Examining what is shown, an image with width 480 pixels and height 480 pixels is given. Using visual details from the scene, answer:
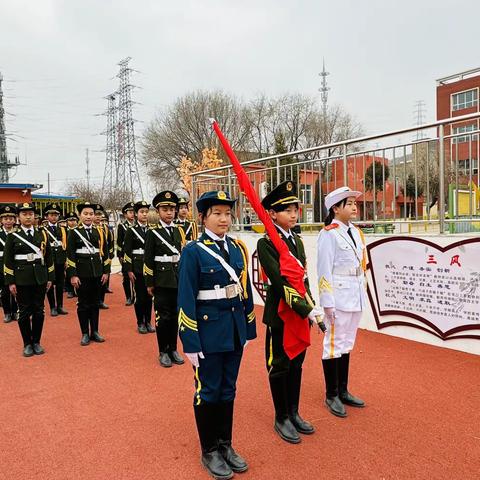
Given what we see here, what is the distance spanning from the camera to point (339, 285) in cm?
364

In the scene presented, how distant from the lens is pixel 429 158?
566 cm

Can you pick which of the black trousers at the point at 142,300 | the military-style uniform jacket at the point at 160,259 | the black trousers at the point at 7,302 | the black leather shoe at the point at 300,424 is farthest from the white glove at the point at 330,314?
the black trousers at the point at 7,302

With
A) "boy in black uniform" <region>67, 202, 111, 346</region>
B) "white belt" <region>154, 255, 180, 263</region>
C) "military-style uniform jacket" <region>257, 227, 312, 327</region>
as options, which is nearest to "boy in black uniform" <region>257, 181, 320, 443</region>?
"military-style uniform jacket" <region>257, 227, 312, 327</region>

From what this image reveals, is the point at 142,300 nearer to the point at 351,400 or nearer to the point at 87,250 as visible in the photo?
the point at 87,250

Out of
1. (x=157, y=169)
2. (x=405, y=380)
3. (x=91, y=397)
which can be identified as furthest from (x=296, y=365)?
(x=157, y=169)

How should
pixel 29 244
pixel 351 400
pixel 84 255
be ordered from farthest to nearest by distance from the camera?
pixel 84 255 < pixel 29 244 < pixel 351 400

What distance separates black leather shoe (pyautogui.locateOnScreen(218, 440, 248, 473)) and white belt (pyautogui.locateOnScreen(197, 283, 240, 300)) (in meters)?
1.05

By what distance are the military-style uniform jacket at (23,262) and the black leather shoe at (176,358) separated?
2075 mm

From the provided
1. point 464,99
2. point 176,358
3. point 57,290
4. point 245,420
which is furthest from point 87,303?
point 464,99

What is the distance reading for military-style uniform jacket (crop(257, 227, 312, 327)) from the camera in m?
2.93

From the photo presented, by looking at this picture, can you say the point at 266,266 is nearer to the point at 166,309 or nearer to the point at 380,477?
the point at 380,477

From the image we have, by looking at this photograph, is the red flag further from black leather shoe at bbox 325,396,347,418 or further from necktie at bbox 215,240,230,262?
black leather shoe at bbox 325,396,347,418

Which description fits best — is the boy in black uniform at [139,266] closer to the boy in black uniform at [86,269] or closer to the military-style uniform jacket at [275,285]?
the boy in black uniform at [86,269]

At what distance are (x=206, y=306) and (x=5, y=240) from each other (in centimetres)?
514
